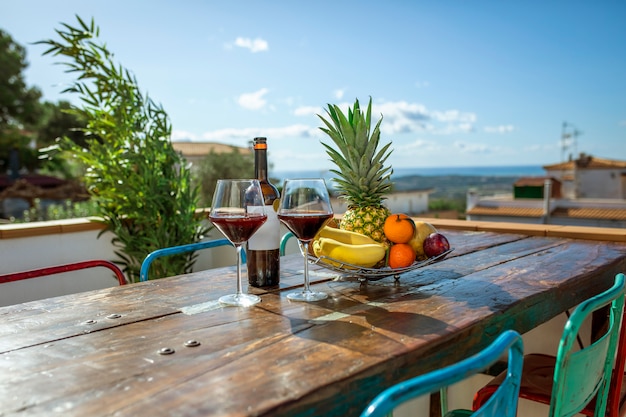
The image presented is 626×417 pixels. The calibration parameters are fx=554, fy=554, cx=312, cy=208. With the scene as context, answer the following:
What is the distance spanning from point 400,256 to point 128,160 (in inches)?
84.6

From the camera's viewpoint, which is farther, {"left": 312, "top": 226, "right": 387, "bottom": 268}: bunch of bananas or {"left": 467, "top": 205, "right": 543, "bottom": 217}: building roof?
{"left": 467, "top": 205, "right": 543, "bottom": 217}: building roof

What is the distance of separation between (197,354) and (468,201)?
95.3 ft

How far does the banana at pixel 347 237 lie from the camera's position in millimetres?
1515

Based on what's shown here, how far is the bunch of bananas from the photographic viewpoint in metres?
1.44

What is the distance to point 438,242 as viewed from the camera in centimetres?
153

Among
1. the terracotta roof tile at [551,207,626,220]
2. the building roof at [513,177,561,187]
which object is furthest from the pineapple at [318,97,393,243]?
the building roof at [513,177,561,187]

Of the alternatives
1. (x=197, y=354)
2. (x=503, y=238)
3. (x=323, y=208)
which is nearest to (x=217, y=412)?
(x=197, y=354)

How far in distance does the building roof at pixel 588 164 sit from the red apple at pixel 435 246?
31938 millimetres

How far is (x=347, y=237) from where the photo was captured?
153cm

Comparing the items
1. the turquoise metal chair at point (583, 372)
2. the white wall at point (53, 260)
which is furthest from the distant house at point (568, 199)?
the turquoise metal chair at point (583, 372)

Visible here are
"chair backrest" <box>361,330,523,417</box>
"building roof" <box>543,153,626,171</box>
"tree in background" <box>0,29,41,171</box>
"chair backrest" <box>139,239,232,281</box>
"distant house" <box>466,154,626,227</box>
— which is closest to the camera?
"chair backrest" <box>361,330,523,417</box>

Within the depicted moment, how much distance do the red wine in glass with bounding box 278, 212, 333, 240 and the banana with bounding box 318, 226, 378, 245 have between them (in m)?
0.22

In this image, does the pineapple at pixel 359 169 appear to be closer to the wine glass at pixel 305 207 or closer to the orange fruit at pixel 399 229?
the orange fruit at pixel 399 229

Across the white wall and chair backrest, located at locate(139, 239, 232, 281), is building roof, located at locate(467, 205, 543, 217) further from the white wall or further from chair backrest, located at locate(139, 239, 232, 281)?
chair backrest, located at locate(139, 239, 232, 281)
